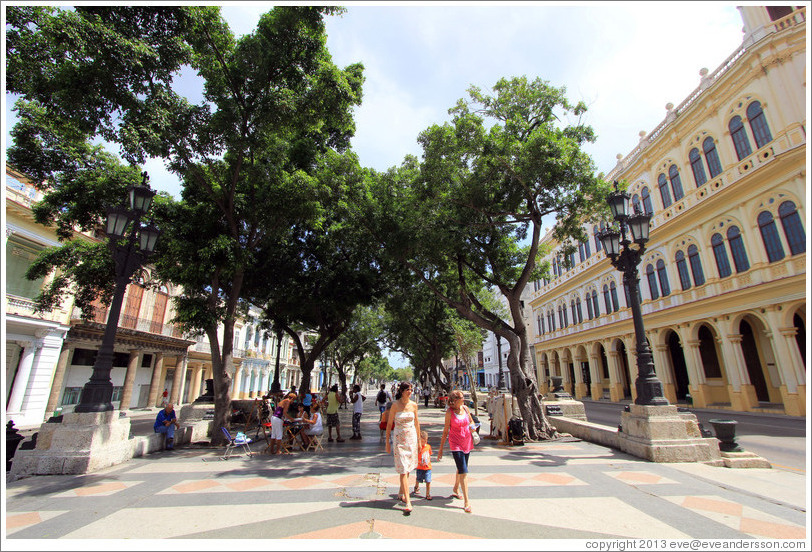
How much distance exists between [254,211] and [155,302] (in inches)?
803

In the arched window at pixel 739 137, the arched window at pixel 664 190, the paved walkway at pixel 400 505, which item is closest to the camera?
the paved walkway at pixel 400 505

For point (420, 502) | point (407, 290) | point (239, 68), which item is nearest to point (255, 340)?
point (407, 290)

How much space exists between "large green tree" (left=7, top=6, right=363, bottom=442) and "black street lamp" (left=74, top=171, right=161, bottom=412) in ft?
3.23

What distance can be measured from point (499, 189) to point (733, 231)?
12838mm

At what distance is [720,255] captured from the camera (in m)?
17.6

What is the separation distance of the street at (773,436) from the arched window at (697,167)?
10.9m

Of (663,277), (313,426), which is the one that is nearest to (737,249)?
(663,277)

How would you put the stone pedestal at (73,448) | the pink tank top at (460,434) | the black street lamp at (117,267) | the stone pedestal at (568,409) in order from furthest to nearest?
1. the stone pedestal at (568,409)
2. the black street lamp at (117,267)
3. the stone pedestal at (73,448)
4. the pink tank top at (460,434)

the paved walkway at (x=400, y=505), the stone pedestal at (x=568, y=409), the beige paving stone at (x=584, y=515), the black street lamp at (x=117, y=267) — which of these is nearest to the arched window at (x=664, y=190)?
the stone pedestal at (x=568, y=409)

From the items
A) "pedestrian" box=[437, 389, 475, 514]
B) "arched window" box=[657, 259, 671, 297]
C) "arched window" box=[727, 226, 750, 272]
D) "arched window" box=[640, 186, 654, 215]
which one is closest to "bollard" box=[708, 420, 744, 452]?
"pedestrian" box=[437, 389, 475, 514]

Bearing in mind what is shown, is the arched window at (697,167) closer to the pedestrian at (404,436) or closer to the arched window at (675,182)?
the arched window at (675,182)

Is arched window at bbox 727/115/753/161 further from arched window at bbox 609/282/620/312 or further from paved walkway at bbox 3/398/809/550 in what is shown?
paved walkway at bbox 3/398/809/550

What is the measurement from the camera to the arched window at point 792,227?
14.3m

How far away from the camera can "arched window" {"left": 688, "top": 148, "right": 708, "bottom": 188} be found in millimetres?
18547
